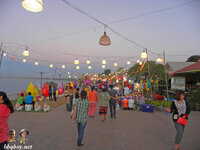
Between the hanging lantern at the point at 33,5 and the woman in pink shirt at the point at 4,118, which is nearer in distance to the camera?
the woman in pink shirt at the point at 4,118

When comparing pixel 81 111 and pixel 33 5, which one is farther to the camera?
pixel 81 111

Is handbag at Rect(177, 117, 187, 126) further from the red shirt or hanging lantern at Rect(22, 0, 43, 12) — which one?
hanging lantern at Rect(22, 0, 43, 12)

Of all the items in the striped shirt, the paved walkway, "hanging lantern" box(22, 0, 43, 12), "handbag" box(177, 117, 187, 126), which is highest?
"hanging lantern" box(22, 0, 43, 12)

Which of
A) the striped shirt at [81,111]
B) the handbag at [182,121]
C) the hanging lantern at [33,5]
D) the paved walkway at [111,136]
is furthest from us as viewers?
the paved walkway at [111,136]

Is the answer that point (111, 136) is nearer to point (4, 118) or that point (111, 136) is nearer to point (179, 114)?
point (179, 114)

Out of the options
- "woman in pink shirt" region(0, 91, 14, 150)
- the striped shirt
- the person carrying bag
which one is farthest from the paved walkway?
"woman in pink shirt" region(0, 91, 14, 150)

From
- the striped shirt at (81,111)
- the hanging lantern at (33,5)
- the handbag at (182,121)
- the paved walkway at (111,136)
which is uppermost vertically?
the hanging lantern at (33,5)

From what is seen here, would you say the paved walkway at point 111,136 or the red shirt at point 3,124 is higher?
the red shirt at point 3,124

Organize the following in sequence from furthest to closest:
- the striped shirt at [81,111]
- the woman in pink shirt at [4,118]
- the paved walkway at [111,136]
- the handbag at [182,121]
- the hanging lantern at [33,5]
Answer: the paved walkway at [111,136] < the striped shirt at [81,111] < the handbag at [182,121] < the hanging lantern at [33,5] < the woman in pink shirt at [4,118]

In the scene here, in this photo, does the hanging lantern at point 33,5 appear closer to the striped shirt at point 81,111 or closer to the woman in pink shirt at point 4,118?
Answer: the woman in pink shirt at point 4,118

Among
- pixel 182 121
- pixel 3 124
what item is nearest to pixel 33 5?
pixel 3 124

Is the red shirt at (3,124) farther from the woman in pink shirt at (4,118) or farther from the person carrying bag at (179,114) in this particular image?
the person carrying bag at (179,114)

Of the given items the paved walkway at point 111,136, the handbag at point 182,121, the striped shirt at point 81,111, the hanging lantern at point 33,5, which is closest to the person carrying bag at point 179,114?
the handbag at point 182,121

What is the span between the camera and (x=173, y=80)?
17969mm
